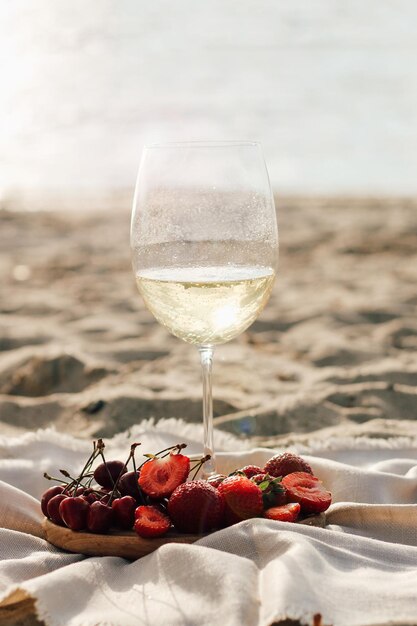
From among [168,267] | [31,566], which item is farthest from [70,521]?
[168,267]

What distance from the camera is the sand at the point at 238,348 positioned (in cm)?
313

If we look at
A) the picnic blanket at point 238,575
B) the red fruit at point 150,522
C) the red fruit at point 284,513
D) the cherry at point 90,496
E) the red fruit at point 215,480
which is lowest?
the picnic blanket at point 238,575

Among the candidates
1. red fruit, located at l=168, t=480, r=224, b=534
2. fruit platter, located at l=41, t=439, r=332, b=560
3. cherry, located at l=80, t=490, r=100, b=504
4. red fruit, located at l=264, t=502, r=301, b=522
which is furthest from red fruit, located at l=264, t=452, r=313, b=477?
cherry, located at l=80, t=490, r=100, b=504

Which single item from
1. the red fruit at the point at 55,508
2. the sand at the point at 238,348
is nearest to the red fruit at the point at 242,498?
the red fruit at the point at 55,508

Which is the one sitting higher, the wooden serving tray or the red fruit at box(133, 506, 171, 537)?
the red fruit at box(133, 506, 171, 537)

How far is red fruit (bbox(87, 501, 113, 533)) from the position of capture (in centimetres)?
178

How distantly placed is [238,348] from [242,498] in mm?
2346

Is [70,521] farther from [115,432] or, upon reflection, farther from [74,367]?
[74,367]

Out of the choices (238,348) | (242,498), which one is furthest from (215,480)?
(238,348)

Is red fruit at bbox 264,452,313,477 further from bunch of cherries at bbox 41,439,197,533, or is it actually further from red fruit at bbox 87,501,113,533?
red fruit at bbox 87,501,113,533

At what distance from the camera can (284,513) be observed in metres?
1.82

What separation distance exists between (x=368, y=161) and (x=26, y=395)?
10.5 meters

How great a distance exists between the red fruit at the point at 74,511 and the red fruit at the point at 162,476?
12 centimetres

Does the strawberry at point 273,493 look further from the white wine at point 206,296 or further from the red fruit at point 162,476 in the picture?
the white wine at point 206,296
